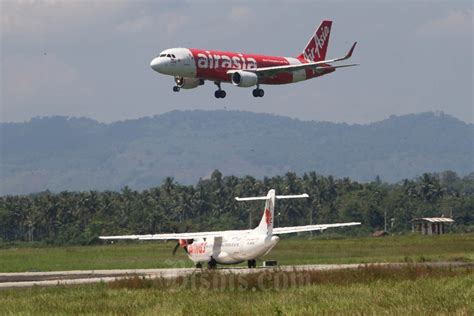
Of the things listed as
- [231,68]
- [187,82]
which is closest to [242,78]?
[231,68]

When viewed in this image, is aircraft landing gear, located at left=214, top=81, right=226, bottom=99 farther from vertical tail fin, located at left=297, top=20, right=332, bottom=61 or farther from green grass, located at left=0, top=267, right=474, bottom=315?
green grass, located at left=0, top=267, right=474, bottom=315

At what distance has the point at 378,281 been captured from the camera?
45500 millimetres

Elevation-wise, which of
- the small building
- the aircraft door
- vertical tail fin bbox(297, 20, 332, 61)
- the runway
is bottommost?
the runway

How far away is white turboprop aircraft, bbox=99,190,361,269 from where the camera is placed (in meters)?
67.1

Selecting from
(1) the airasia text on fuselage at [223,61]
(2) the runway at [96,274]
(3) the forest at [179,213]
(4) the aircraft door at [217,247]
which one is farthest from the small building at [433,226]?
(2) the runway at [96,274]

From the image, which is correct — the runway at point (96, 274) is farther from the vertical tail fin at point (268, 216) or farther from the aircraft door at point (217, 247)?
the aircraft door at point (217, 247)

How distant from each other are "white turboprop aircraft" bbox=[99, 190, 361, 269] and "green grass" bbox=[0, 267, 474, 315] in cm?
1706

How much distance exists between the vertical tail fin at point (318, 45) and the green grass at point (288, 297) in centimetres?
4243

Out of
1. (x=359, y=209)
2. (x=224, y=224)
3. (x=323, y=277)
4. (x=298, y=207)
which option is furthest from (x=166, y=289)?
(x=298, y=207)

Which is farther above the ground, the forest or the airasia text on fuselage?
the airasia text on fuselage

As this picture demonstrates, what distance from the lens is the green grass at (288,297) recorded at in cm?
3534

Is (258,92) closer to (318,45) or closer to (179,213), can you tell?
(318,45)

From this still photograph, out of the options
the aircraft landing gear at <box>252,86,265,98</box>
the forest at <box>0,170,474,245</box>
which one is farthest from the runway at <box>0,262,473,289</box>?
the forest at <box>0,170,474,245</box>

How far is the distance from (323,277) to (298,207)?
5901 inches
